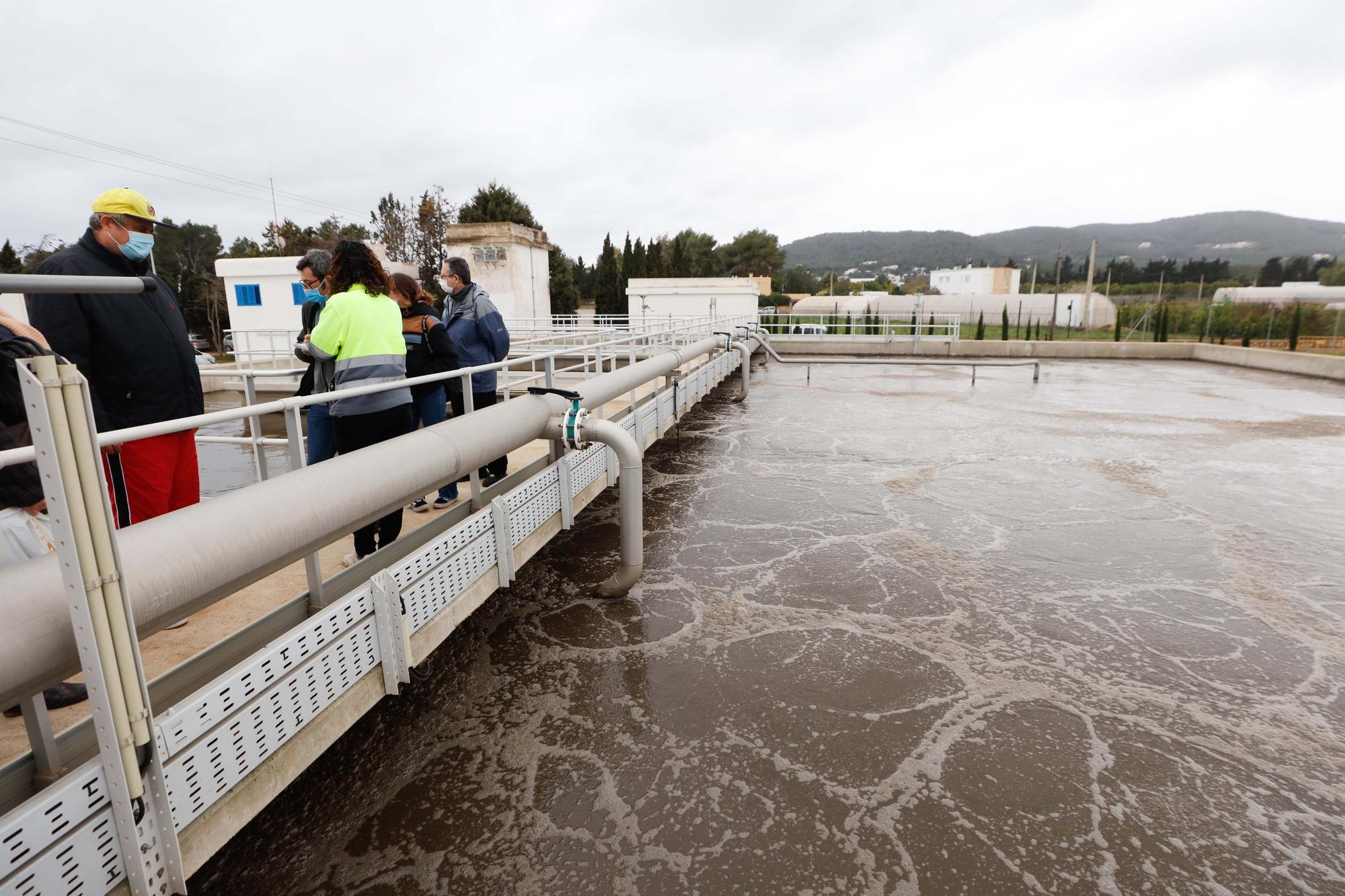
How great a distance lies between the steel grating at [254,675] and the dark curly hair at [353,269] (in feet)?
5.32

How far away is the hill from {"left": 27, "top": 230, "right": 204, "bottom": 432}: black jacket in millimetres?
171586

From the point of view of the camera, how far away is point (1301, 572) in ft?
17.0

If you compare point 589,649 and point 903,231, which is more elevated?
point 903,231

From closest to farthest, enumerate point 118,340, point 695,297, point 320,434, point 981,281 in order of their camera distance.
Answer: point 118,340 < point 320,434 < point 695,297 < point 981,281

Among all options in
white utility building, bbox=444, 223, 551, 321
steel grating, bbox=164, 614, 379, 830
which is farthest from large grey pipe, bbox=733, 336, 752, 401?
steel grating, bbox=164, 614, 379, 830

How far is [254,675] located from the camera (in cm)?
218

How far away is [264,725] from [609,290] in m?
43.0

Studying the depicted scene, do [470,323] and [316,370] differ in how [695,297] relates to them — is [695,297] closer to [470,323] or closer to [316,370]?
[470,323]

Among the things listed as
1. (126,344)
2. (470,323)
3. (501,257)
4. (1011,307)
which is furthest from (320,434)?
(1011,307)

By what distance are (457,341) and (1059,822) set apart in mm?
4549

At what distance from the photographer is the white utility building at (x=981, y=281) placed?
2615 inches

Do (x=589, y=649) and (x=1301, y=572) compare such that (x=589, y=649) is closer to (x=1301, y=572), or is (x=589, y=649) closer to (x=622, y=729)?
(x=622, y=729)

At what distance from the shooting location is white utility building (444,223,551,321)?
20.0 meters

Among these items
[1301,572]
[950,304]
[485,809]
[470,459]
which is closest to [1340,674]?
[1301,572]
